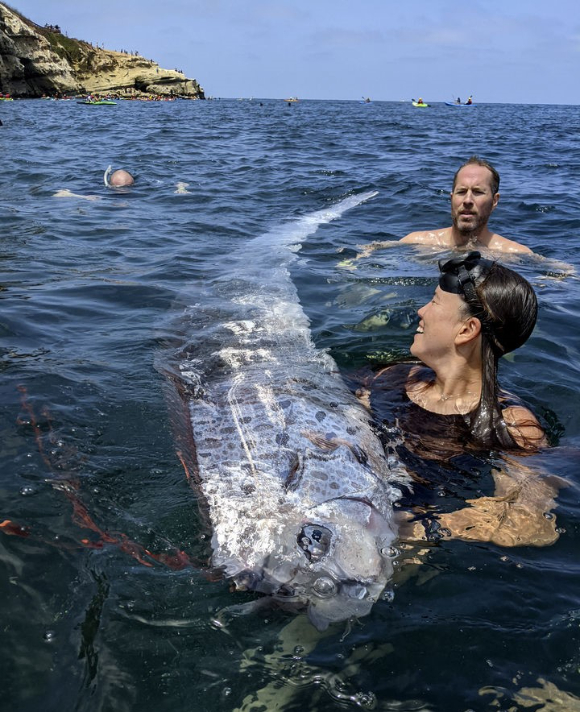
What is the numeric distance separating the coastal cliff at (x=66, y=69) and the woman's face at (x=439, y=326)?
63658mm

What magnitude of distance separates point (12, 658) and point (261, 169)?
13.1m

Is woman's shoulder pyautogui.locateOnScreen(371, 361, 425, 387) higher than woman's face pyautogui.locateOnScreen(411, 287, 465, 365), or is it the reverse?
woman's face pyautogui.locateOnScreen(411, 287, 465, 365)

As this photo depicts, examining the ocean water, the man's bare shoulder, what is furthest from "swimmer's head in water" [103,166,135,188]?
the man's bare shoulder

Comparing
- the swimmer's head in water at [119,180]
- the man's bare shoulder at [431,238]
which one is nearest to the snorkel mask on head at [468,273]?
the man's bare shoulder at [431,238]

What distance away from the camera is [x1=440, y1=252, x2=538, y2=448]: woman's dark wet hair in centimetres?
305

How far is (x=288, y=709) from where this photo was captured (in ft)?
6.32

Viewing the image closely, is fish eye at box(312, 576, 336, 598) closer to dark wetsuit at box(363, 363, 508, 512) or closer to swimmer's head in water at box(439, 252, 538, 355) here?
dark wetsuit at box(363, 363, 508, 512)

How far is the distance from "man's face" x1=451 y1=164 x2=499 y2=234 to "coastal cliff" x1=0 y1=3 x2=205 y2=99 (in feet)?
199

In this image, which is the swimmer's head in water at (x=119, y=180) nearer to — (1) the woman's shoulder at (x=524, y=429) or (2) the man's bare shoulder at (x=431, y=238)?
(2) the man's bare shoulder at (x=431, y=238)

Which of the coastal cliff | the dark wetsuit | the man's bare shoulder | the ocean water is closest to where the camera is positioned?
the ocean water

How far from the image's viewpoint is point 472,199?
23.1 ft

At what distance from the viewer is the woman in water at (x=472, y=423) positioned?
2.79 meters

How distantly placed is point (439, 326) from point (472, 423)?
0.55m

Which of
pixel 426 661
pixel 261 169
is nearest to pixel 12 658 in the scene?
pixel 426 661
